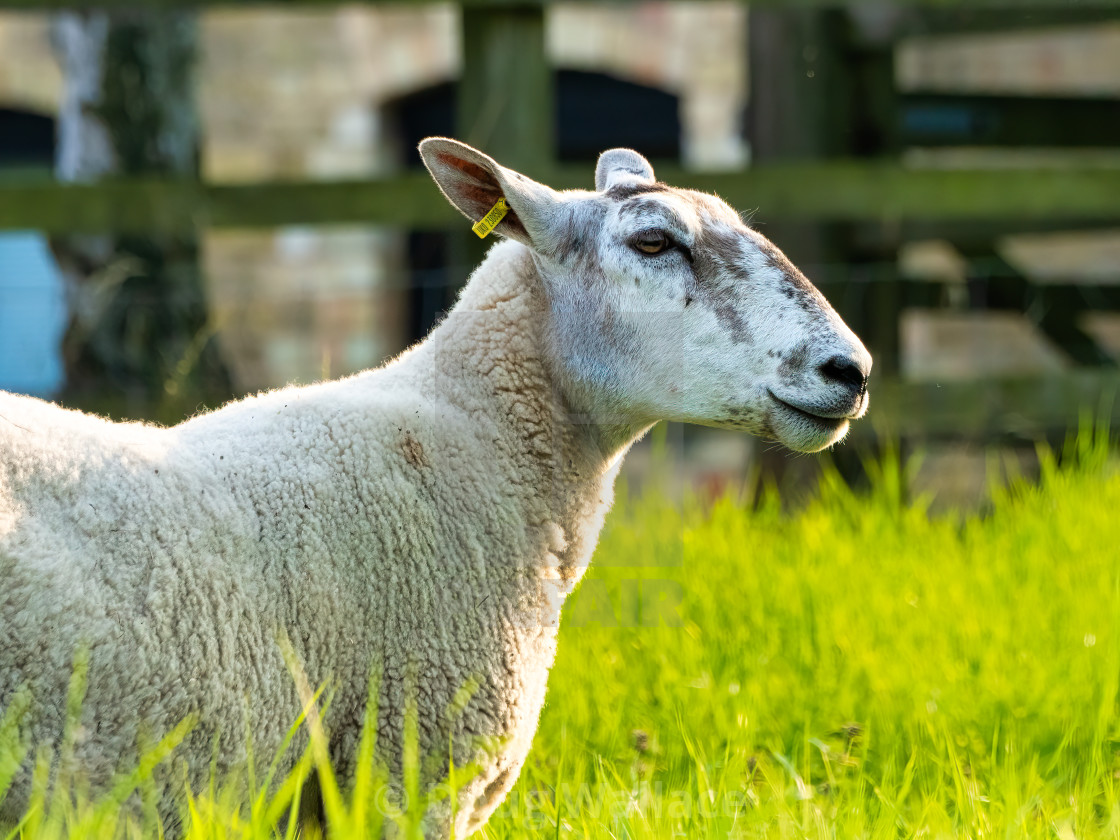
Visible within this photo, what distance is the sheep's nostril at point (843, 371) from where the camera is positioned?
221 centimetres

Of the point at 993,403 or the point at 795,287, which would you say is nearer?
the point at 795,287

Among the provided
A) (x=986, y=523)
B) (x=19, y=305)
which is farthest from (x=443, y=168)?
(x=19, y=305)

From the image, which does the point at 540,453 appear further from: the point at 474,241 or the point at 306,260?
the point at 306,260

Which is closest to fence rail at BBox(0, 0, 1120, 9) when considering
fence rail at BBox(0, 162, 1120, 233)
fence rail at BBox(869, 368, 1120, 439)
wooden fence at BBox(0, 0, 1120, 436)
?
wooden fence at BBox(0, 0, 1120, 436)

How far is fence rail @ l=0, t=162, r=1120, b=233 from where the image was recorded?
4090 millimetres

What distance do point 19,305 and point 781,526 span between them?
7.95m

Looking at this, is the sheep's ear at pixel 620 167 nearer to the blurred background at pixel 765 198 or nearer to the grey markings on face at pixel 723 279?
the grey markings on face at pixel 723 279

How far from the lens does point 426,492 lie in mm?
2219

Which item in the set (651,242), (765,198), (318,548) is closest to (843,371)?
(651,242)

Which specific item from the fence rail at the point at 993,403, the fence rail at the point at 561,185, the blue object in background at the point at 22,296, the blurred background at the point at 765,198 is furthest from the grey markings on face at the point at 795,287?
the blue object in background at the point at 22,296

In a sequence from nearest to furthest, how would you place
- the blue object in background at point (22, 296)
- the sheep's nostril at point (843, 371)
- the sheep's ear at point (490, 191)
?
the sheep's nostril at point (843, 371) → the sheep's ear at point (490, 191) → the blue object in background at point (22, 296)

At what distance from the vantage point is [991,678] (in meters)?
2.87

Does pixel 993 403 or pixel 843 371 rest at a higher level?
pixel 843 371

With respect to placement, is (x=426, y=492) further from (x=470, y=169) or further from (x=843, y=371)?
(x=843, y=371)
